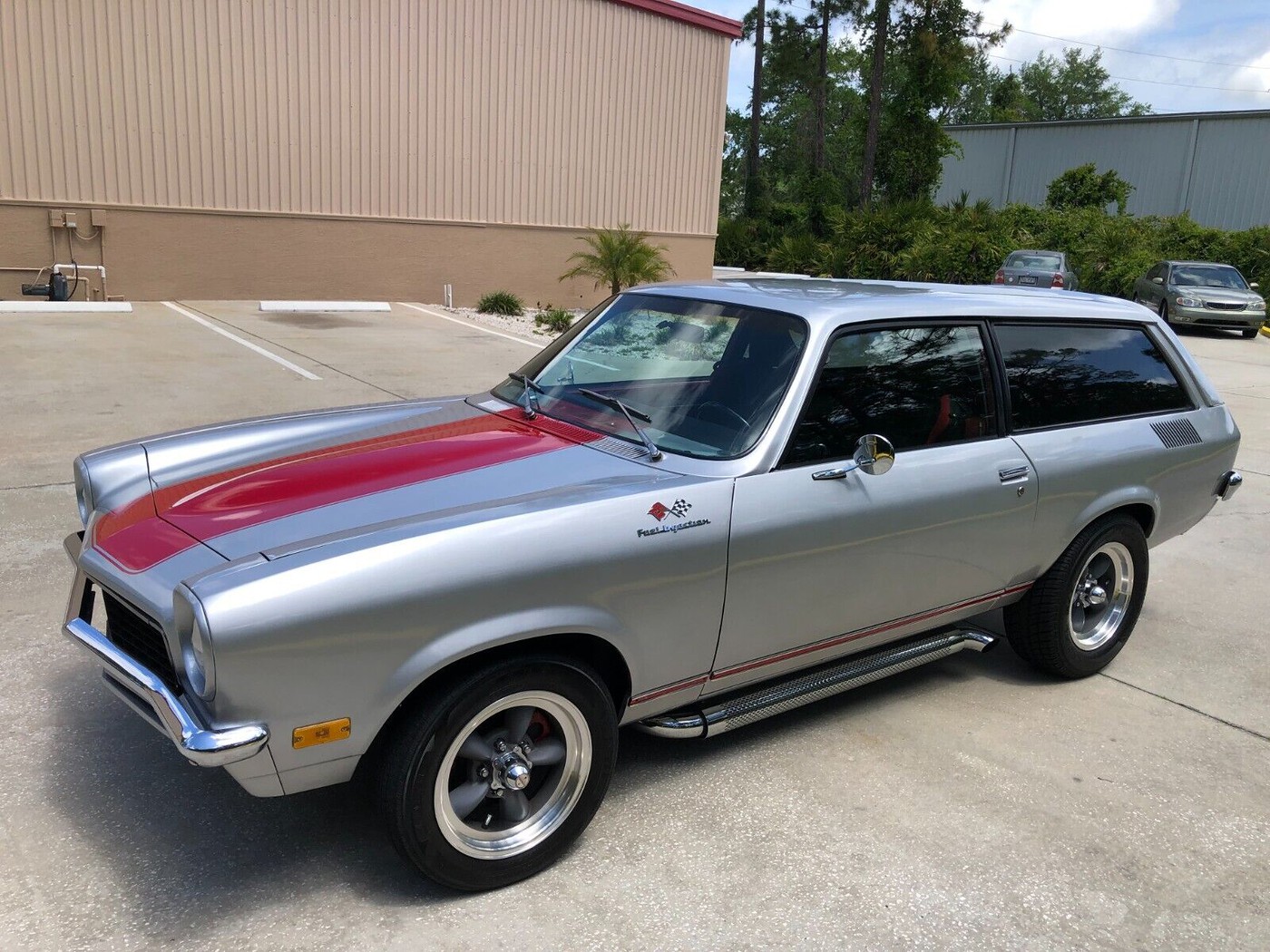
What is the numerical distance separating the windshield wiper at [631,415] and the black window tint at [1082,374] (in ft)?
5.11

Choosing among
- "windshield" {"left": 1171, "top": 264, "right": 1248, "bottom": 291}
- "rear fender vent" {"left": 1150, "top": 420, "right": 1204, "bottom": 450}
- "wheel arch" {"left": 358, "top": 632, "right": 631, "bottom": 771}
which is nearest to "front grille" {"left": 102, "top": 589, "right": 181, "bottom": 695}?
"wheel arch" {"left": 358, "top": 632, "right": 631, "bottom": 771}

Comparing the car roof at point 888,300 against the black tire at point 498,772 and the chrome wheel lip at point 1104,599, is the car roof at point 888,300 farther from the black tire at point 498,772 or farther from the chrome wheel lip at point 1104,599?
the black tire at point 498,772

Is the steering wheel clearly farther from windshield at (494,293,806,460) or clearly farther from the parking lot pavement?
the parking lot pavement

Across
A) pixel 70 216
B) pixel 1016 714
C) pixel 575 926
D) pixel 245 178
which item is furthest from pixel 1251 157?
pixel 575 926

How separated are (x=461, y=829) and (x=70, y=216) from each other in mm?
16261

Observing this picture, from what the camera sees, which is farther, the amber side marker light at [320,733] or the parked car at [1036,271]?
the parked car at [1036,271]

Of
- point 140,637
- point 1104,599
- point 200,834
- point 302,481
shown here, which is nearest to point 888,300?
point 1104,599

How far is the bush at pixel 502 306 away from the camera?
63.1 feet

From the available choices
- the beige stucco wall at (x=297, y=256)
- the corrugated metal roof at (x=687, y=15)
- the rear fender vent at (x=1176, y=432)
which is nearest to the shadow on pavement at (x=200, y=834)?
the rear fender vent at (x=1176, y=432)

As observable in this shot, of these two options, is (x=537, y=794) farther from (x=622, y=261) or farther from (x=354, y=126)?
(x=354, y=126)

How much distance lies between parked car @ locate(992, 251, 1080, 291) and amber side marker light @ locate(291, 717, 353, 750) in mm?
20459

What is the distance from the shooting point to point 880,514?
3502 mm

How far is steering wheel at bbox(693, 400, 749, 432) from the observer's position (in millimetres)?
3395

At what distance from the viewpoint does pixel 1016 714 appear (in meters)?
4.15
